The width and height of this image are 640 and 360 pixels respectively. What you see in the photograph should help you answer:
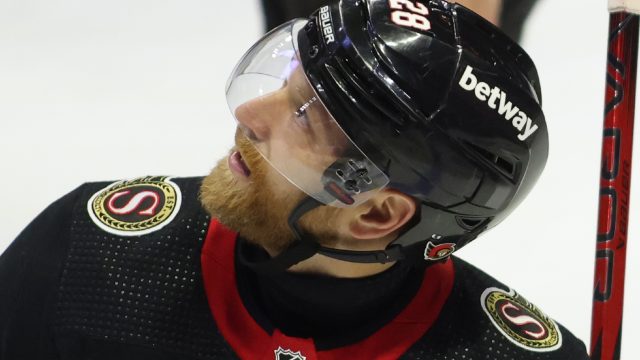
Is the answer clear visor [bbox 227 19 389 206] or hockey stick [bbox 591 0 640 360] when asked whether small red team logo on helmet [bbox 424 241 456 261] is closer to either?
clear visor [bbox 227 19 389 206]

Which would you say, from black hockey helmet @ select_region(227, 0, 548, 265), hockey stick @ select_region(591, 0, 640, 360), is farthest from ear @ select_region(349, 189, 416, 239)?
hockey stick @ select_region(591, 0, 640, 360)

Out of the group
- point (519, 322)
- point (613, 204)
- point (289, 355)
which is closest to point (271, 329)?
point (289, 355)

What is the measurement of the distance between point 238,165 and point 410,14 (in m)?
0.26

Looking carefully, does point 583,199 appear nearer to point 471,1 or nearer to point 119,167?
point 471,1

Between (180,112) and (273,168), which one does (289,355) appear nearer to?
(273,168)

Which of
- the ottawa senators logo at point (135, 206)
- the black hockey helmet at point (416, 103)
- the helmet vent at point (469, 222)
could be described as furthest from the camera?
the ottawa senators logo at point (135, 206)

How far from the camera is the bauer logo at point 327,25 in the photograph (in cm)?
98

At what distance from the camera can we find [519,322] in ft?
3.90

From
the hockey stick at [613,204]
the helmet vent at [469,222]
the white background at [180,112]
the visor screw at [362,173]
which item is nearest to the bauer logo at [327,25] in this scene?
the visor screw at [362,173]

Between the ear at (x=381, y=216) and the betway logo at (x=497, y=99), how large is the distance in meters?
0.14

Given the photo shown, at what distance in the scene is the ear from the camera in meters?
1.04

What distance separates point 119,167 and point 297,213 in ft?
3.23

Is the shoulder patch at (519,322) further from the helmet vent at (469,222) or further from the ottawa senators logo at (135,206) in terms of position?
the ottawa senators logo at (135,206)

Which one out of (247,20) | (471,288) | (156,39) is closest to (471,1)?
(247,20)
